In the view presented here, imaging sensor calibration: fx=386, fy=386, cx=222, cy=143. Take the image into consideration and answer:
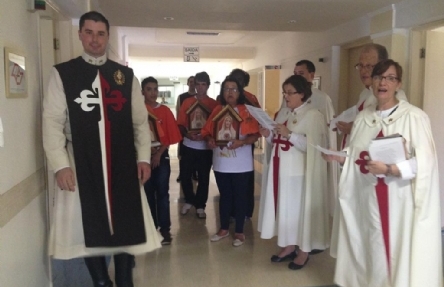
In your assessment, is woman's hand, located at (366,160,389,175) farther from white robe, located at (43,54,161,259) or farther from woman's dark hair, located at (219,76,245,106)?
woman's dark hair, located at (219,76,245,106)

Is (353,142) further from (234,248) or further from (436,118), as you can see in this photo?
(436,118)

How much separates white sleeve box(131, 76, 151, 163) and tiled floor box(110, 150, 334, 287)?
1.00m

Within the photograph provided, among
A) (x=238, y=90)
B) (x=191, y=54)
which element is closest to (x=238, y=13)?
(x=238, y=90)

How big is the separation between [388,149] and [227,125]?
1528 mm

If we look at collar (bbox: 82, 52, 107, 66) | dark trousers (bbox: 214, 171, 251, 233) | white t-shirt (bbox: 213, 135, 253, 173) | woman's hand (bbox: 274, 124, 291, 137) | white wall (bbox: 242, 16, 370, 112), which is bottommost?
dark trousers (bbox: 214, 171, 251, 233)

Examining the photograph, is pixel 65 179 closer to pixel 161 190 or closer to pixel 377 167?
pixel 161 190

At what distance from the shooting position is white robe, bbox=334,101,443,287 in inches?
78.5

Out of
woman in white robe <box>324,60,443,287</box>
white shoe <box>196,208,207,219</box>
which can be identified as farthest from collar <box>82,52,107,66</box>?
white shoe <box>196,208,207,219</box>

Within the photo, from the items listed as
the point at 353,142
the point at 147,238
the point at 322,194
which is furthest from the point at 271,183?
the point at 147,238

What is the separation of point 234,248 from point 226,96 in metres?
1.29

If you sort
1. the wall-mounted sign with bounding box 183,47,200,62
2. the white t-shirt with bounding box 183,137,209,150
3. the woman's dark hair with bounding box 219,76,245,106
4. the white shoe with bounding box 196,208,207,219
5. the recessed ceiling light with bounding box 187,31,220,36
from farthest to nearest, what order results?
the wall-mounted sign with bounding box 183,47,200,62 < the recessed ceiling light with bounding box 187,31,220,36 < the white shoe with bounding box 196,208,207,219 < the white t-shirt with bounding box 183,137,209,150 < the woman's dark hair with bounding box 219,76,245,106

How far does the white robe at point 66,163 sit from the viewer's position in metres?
2.02

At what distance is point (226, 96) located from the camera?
128 inches

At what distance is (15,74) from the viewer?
1803 mm
